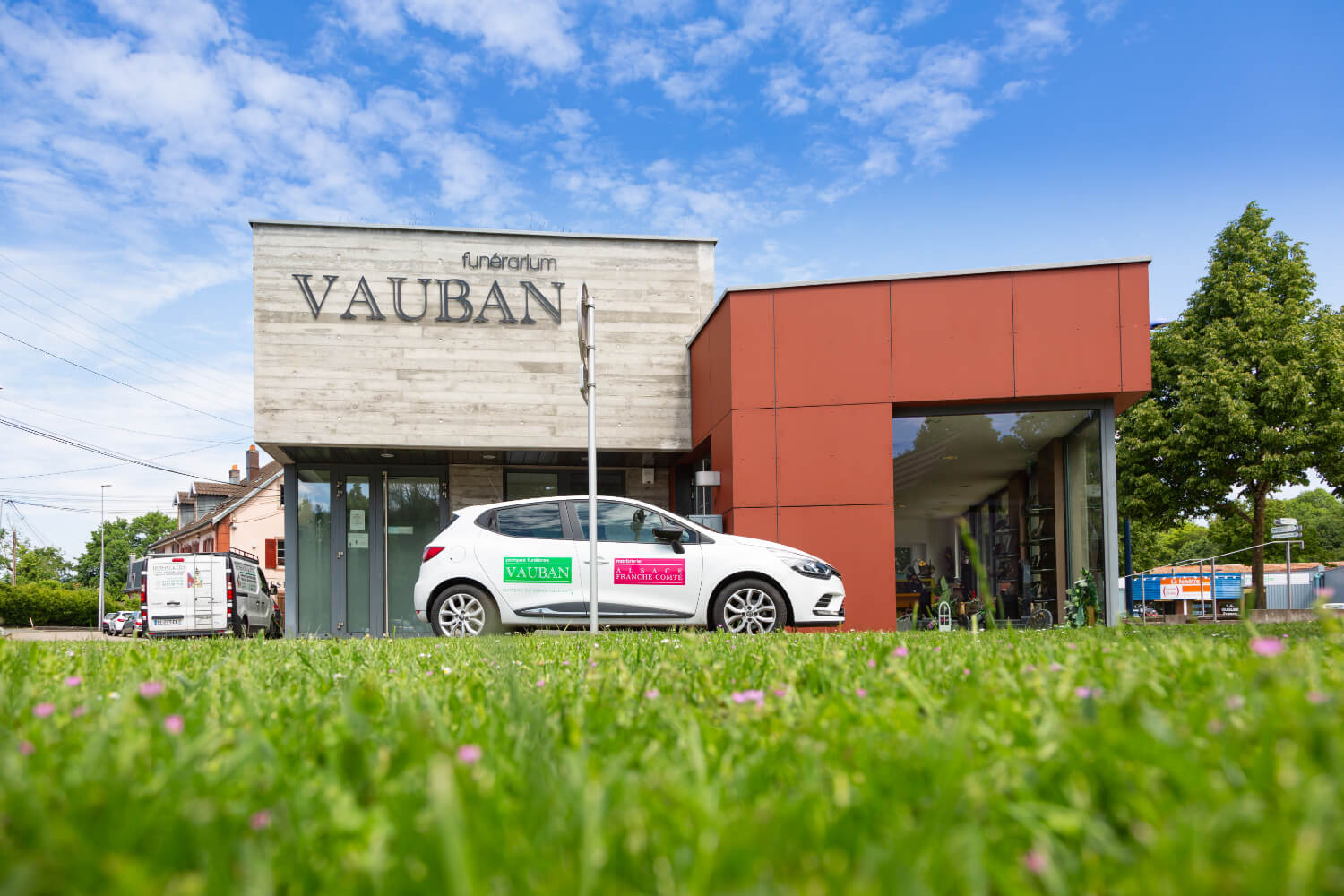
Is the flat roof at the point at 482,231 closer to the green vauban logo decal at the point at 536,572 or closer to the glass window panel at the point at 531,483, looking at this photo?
the glass window panel at the point at 531,483

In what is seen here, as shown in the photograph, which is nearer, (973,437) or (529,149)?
(973,437)

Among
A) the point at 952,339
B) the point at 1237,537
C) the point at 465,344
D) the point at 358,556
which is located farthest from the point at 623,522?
the point at 1237,537

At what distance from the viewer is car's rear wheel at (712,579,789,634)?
9.95 m

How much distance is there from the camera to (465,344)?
15391 mm

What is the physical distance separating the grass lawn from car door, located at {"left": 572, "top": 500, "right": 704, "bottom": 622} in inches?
309

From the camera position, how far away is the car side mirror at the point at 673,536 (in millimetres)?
10139

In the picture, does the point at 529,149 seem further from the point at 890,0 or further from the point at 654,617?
the point at 654,617

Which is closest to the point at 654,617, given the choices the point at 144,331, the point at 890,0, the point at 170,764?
the point at 170,764

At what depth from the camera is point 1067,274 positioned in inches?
485

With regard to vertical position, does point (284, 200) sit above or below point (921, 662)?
above

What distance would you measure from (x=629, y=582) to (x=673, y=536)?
0.73 m

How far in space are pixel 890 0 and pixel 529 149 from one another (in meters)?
8.21

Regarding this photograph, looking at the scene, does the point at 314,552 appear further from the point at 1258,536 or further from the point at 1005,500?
the point at 1258,536

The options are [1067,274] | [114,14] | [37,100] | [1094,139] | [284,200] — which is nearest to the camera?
[1067,274]
